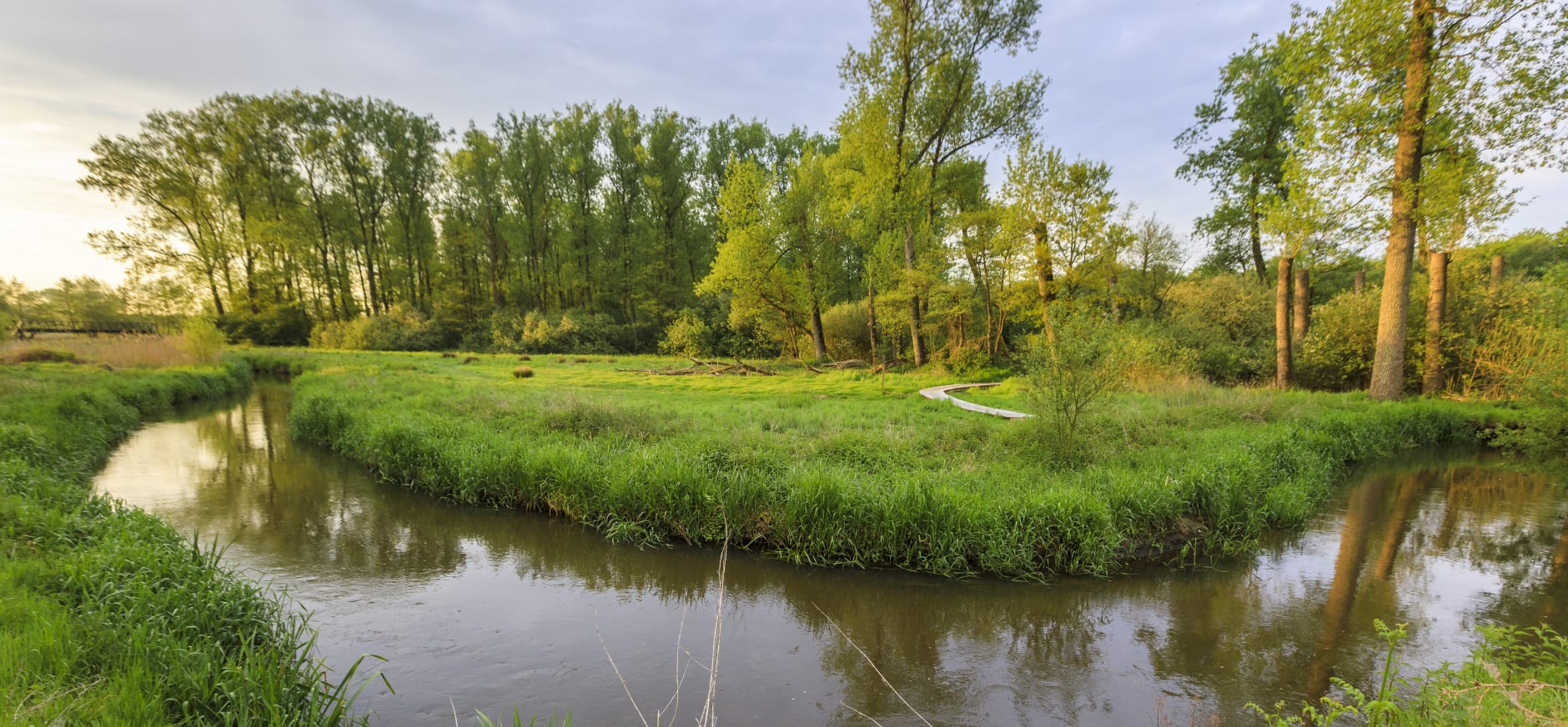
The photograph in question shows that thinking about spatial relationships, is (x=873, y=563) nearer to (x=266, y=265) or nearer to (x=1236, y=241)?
(x=1236, y=241)

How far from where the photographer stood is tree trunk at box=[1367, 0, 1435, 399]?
12.8 metres

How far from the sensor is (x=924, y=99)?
23.1 metres

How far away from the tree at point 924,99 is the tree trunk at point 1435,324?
13206 mm

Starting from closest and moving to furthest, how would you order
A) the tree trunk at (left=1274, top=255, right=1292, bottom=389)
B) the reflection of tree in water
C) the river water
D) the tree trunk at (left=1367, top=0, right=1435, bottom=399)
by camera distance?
the river water
the reflection of tree in water
the tree trunk at (left=1367, top=0, right=1435, bottom=399)
the tree trunk at (left=1274, top=255, right=1292, bottom=389)

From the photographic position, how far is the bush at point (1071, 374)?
348 inches

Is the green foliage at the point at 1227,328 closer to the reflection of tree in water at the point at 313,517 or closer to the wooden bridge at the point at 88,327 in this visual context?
the reflection of tree in water at the point at 313,517

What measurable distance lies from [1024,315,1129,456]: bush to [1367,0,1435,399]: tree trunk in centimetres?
1020

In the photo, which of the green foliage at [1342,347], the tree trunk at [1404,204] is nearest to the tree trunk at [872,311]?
the green foliage at [1342,347]

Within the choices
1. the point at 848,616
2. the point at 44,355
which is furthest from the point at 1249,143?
the point at 44,355

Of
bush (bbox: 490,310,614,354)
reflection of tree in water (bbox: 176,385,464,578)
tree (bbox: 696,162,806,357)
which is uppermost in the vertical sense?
tree (bbox: 696,162,806,357)

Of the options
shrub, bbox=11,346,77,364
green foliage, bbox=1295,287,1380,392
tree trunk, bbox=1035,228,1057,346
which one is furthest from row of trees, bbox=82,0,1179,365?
shrub, bbox=11,346,77,364

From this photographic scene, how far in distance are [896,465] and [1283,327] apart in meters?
15.8

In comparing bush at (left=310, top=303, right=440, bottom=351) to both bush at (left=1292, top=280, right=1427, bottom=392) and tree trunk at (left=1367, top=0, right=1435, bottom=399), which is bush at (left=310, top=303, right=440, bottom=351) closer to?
bush at (left=1292, top=280, right=1427, bottom=392)

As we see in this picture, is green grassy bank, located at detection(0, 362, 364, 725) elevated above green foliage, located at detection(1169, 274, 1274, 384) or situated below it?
below
